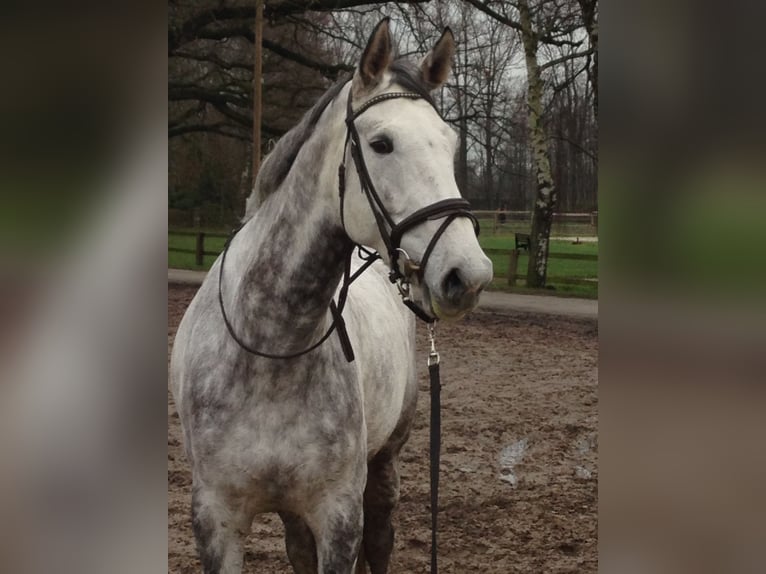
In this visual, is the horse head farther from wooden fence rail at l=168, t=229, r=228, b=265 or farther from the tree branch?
wooden fence rail at l=168, t=229, r=228, b=265

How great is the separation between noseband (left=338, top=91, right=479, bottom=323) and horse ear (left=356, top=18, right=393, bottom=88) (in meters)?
0.05

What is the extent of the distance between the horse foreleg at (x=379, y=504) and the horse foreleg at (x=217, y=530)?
33.9 inches

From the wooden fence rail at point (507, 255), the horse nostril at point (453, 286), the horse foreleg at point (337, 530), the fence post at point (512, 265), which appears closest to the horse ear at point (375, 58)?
the horse nostril at point (453, 286)

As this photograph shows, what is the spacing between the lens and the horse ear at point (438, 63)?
144 centimetres

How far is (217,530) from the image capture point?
5.35ft

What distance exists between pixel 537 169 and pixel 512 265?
4.47 ft

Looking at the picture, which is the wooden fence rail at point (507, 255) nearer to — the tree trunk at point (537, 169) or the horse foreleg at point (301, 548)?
the tree trunk at point (537, 169)

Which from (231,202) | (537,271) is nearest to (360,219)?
(537,271)

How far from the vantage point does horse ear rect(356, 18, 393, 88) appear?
1341 mm

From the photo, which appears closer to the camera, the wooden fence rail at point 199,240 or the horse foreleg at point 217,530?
the horse foreleg at point 217,530

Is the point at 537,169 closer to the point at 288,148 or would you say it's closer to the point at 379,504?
the point at 379,504

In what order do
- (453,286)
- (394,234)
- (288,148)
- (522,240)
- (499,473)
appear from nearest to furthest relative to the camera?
(453,286) → (394,234) → (288,148) → (499,473) → (522,240)

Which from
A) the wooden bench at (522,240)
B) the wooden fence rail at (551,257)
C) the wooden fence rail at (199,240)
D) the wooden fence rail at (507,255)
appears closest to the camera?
the wooden fence rail at (551,257)

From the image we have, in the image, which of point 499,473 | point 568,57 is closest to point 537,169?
point 568,57
